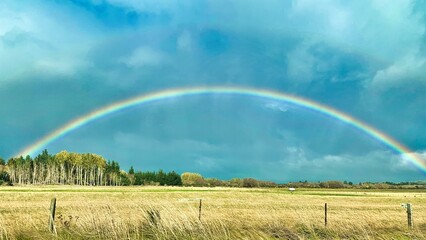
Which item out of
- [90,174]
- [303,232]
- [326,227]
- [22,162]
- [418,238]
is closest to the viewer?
[418,238]

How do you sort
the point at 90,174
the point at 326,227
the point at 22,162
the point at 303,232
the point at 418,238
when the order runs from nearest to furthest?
the point at 418,238 → the point at 303,232 → the point at 326,227 → the point at 22,162 → the point at 90,174

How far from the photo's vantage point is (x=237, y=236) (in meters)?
9.31

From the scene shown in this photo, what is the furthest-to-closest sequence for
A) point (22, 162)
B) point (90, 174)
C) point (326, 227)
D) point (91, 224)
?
point (90, 174) → point (22, 162) → point (326, 227) → point (91, 224)

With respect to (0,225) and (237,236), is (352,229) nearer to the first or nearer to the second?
(237,236)

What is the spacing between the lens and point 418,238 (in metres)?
9.26

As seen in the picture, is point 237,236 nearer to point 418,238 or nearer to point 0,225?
point 418,238

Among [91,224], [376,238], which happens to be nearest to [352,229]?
[376,238]

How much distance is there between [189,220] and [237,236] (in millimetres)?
1466

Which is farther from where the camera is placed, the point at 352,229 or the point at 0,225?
the point at 352,229

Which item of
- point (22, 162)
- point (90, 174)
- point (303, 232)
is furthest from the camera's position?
point (90, 174)

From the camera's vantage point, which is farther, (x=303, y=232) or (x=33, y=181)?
(x=33, y=181)

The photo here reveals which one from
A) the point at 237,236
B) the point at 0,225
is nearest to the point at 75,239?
the point at 0,225

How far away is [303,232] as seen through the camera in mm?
10836

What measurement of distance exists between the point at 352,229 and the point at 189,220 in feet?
13.6
